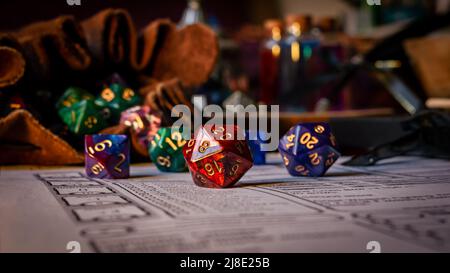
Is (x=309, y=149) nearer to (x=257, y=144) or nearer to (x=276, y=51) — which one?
(x=257, y=144)

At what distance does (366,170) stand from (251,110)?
589 mm

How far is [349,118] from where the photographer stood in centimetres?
171

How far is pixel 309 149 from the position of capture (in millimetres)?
1081

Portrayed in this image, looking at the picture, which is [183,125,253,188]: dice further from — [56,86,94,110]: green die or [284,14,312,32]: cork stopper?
[284,14,312,32]: cork stopper

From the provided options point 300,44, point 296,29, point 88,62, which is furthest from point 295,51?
point 88,62

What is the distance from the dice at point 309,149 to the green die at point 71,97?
1.67ft

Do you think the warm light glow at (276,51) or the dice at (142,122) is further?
the warm light glow at (276,51)

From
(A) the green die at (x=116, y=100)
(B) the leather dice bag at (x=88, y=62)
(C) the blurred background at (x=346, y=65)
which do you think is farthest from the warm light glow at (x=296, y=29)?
(A) the green die at (x=116, y=100)

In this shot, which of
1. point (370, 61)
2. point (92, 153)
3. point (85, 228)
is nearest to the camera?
point (85, 228)

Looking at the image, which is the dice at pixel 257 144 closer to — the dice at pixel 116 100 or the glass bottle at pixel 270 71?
the dice at pixel 116 100

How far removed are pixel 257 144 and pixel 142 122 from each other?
25cm

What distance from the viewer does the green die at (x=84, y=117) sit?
4.33 ft
